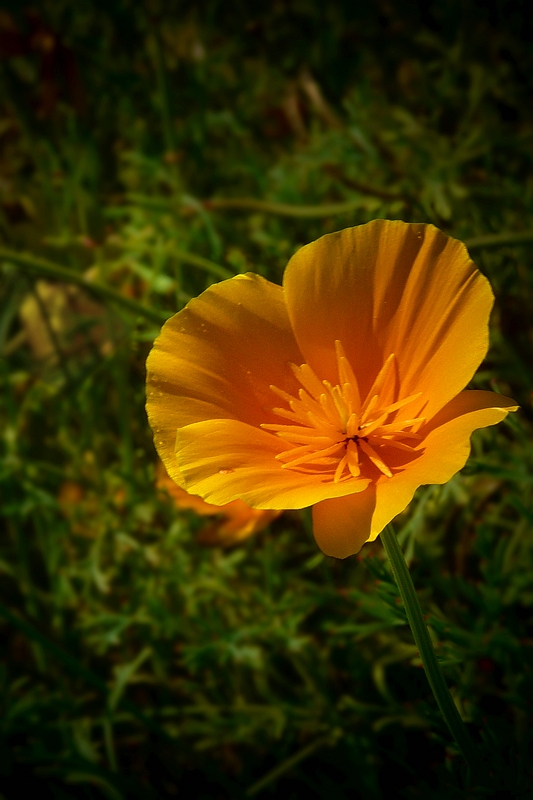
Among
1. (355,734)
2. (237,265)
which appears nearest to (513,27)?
(237,265)

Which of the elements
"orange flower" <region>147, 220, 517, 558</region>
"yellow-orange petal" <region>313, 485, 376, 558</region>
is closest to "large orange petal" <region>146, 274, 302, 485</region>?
"orange flower" <region>147, 220, 517, 558</region>

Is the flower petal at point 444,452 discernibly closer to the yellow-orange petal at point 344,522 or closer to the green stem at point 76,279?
the yellow-orange petal at point 344,522

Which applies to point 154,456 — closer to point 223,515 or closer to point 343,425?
point 223,515

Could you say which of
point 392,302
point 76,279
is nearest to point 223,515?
point 76,279

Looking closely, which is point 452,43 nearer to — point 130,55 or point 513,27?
point 513,27

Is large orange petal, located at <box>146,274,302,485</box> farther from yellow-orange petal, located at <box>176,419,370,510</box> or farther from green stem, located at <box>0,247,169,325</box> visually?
green stem, located at <box>0,247,169,325</box>
